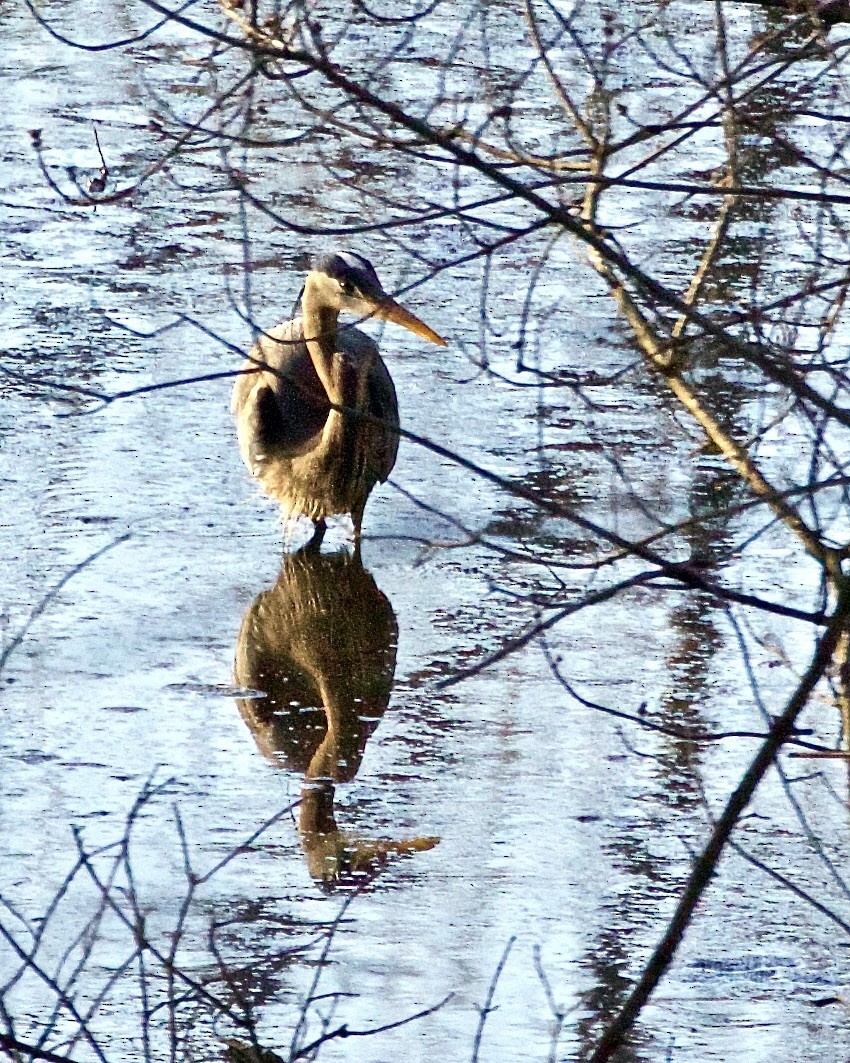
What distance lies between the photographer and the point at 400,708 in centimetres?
504

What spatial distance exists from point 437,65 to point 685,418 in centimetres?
462

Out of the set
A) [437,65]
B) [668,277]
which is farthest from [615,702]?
[437,65]

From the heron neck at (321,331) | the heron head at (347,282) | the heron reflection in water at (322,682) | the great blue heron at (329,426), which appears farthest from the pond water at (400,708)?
the heron head at (347,282)

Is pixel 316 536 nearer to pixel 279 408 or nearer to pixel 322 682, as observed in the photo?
pixel 279 408

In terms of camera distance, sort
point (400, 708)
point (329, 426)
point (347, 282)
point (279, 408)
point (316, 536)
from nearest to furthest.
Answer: point (400, 708), point (347, 282), point (329, 426), point (316, 536), point (279, 408)

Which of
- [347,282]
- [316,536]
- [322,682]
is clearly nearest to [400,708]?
[322,682]

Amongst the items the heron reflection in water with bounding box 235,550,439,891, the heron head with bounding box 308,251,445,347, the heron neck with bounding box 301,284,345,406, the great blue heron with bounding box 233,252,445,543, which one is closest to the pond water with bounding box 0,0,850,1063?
the heron reflection in water with bounding box 235,550,439,891

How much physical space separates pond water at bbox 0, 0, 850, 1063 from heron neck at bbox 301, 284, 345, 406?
1.53ft

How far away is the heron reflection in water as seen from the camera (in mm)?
4367

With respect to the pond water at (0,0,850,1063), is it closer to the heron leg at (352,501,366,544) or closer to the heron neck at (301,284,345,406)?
the heron leg at (352,501,366,544)

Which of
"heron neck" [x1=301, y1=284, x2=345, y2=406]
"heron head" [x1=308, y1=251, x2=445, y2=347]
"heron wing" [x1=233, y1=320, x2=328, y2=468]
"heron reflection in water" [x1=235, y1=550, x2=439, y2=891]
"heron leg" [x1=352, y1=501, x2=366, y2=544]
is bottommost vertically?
"heron reflection in water" [x1=235, y1=550, x2=439, y2=891]

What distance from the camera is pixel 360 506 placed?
5.97 meters

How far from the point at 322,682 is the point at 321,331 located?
4.34ft

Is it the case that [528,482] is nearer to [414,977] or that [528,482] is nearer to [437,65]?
[414,977]
